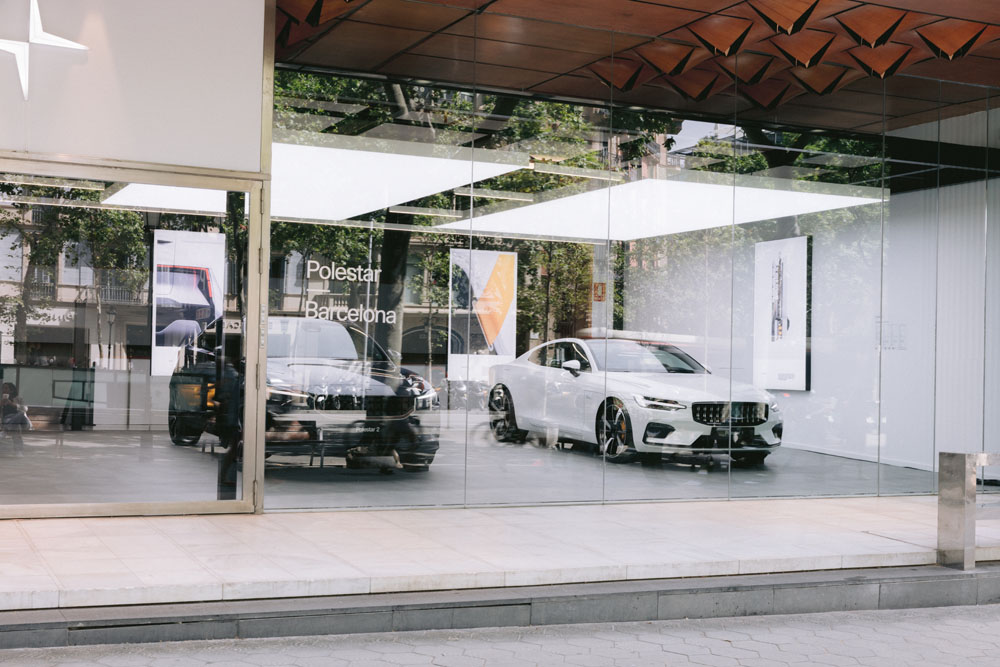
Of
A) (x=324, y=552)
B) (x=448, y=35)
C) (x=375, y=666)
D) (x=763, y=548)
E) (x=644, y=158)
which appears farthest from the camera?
(x=644, y=158)

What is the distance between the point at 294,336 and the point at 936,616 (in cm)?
511

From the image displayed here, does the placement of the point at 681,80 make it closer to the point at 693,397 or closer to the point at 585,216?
the point at 585,216

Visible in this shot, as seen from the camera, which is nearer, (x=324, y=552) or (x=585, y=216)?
(x=324, y=552)

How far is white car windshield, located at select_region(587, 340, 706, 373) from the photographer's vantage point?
9.66m

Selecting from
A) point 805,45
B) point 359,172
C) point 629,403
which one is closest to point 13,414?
point 359,172

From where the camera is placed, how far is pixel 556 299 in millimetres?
9539

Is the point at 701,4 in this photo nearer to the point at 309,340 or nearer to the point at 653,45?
the point at 653,45

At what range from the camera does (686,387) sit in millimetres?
9953

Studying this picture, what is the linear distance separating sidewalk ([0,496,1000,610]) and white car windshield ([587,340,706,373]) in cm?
135

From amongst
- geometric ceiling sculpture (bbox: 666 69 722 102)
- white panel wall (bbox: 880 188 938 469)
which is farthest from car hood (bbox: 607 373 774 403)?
geometric ceiling sculpture (bbox: 666 69 722 102)

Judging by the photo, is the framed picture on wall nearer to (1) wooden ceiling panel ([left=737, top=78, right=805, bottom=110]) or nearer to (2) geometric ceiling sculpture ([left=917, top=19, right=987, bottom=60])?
(1) wooden ceiling panel ([left=737, top=78, right=805, bottom=110])

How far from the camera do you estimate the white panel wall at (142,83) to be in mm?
7598

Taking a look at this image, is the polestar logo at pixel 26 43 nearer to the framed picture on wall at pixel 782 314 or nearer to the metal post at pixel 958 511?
the framed picture on wall at pixel 782 314

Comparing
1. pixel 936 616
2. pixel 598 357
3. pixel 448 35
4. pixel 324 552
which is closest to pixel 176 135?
pixel 448 35
